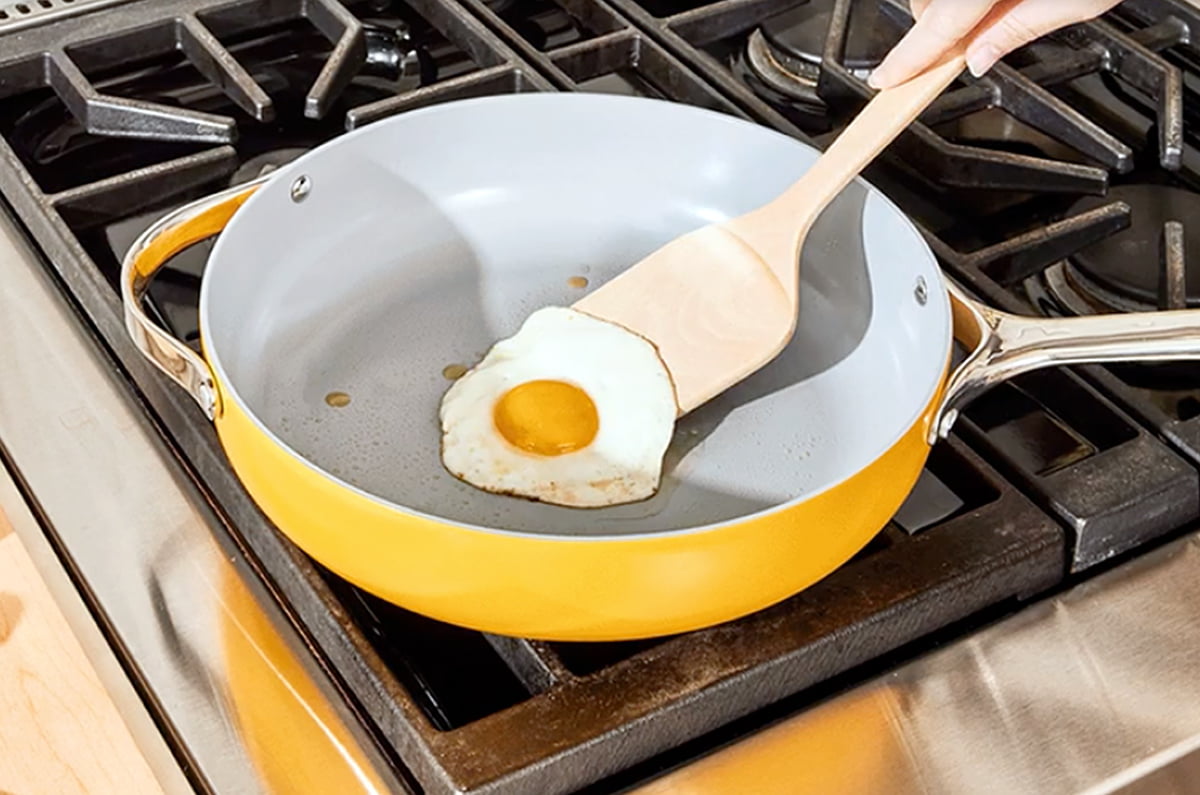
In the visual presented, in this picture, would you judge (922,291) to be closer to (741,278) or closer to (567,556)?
(741,278)

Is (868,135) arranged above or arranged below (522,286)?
above

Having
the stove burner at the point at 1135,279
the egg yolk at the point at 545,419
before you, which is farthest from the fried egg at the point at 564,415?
the stove burner at the point at 1135,279

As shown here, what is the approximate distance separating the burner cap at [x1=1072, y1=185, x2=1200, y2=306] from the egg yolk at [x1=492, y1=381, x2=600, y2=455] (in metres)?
0.30

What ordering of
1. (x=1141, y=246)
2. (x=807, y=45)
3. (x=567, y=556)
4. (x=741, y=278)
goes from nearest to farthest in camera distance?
(x=567, y=556), (x=741, y=278), (x=1141, y=246), (x=807, y=45)

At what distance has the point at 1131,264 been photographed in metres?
0.82

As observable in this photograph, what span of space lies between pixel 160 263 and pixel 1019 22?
391 millimetres

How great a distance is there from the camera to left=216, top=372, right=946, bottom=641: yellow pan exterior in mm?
517

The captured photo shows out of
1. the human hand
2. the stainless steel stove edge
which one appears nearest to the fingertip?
the human hand

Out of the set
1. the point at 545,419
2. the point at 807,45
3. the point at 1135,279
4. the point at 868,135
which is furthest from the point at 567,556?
the point at 807,45

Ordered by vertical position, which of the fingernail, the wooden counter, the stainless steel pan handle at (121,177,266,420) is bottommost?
the wooden counter

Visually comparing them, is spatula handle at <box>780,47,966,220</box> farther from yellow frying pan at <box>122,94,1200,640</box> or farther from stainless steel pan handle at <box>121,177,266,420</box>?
stainless steel pan handle at <box>121,177,266,420</box>

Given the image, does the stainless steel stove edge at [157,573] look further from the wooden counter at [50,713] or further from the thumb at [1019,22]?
the thumb at [1019,22]

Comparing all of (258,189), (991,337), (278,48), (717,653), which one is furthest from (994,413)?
(278,48)

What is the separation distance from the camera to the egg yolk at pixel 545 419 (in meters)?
0.67
